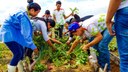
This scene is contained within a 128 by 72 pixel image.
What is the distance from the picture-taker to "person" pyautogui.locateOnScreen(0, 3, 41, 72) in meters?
5.46

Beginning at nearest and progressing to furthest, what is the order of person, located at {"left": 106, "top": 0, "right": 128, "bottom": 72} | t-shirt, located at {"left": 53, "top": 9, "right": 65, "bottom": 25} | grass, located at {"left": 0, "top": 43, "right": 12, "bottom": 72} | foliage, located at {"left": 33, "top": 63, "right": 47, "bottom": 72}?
person, located at {"left": 106, "top": 0, "right": 128, "bottom": 72} → foliage, located at {"left": 33, "top": 63, "right": 47, "bottom": 72} → grass, located at {"left": 0, "top": 43, "right": 12, "bottom": 72} → t-shirt, located at {"left": 53, "top": 9, "right": 65, "bottom": 25}

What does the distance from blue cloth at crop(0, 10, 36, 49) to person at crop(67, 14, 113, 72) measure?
0.74 m

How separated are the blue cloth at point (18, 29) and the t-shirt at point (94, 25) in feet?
3.21

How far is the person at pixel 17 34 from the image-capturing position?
546 cm

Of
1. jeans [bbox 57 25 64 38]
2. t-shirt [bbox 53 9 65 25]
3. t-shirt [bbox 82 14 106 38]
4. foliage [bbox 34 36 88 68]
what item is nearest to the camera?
t-shirt [bbox 82 14 106 38]

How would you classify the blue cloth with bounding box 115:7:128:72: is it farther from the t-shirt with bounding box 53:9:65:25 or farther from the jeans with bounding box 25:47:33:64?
the t-shirt with bounding box 53:9:65:25

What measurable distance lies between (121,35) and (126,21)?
0.46 ft

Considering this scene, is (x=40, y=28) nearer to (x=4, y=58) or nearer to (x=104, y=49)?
(x=104, y=49)

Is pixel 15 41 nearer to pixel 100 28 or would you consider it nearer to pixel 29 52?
pixel 29 52

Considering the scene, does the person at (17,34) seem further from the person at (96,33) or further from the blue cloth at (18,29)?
the person at (96,33)

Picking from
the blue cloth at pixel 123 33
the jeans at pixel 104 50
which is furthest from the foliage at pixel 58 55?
the blue cloth at pixel 123 33

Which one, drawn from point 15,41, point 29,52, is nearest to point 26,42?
point 15,41

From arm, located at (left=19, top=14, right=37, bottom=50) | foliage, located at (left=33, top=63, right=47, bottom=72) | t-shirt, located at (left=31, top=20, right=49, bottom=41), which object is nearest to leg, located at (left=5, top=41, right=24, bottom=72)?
arm, located at (left=19, top=14, right=37, bottom=50)

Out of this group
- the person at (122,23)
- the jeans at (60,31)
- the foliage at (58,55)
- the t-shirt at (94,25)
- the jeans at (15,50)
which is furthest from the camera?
the jeans at (60,31)
